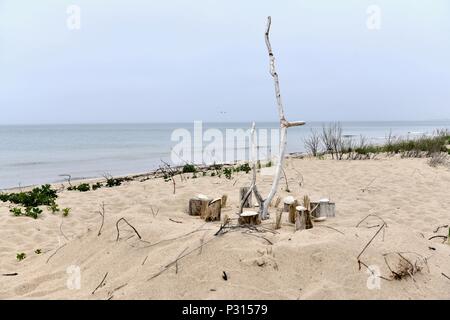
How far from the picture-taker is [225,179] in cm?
886

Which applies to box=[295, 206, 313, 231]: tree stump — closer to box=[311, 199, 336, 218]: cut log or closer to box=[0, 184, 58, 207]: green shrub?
box=[311, 199, 336, 218]: cut log

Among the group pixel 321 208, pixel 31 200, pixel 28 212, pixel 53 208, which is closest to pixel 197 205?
pixel 321 208

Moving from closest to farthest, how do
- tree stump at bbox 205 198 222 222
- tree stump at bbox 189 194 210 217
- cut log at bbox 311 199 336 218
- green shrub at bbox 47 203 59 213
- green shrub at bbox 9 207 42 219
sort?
tree stump at bbox 205 198 222 222
cut log at bbox 311 199 336 218
tree stump at bbox 189 194 210 217
green shrub at bbox 9 207 42 219
green shrub at bbox 47 203 59 213

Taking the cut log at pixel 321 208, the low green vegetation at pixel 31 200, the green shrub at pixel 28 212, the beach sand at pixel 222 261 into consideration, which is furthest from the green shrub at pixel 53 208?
the cut log at pixel 321 208

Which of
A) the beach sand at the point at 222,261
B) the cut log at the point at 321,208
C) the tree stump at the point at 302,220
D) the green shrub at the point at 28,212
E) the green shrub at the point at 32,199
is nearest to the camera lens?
the beach sand at the point at 222,261

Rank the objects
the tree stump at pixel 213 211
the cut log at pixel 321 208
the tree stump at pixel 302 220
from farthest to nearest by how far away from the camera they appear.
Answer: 1. the cut log at pixel 321 208
2. the tree stump at pixel 213 211
3. the tree stump at pixel 302 220

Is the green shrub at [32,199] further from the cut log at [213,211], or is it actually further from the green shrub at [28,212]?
the cut log at [213,211]

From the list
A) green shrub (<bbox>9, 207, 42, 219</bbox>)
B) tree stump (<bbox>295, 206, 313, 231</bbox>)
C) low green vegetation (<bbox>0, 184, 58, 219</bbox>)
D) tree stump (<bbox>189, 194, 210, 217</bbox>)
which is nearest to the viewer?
tree stump (<bbox>295, 206, 313, 231</bbox>)

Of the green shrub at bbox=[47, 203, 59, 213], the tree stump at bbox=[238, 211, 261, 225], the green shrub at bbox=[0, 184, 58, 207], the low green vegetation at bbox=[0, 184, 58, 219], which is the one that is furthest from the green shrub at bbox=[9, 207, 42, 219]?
the tree stump at bbox=[238, 211, 261, 225]

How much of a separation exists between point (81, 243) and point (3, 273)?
2.51 ft

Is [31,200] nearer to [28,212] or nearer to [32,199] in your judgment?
[32,199]

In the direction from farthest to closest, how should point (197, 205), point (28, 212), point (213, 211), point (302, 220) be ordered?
1. point (28, 212)
2. point (197, 205)
3. point (213, 211)
4. point (302, 220)
